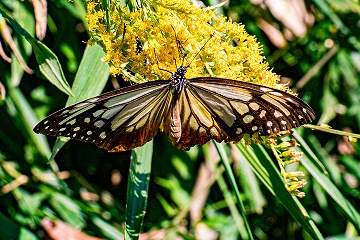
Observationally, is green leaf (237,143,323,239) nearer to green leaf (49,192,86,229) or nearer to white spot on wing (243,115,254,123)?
white spot on wing (243,115,254,123)

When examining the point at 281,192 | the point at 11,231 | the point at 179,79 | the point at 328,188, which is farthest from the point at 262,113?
the point at 11,231

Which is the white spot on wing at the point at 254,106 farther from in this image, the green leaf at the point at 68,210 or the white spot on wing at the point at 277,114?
the green leaf at the point at 68,210

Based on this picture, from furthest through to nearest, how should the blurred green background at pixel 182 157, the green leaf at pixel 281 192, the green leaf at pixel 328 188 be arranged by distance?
1. the blurred green background at pixel 182 157
2. the green leaf at pixel 328 188
3. the green leaf at pixel 281 192

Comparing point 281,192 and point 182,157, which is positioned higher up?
point 182,157

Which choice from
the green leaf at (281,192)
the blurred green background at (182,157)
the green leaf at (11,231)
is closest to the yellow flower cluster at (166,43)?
the green leaf at (281,192)

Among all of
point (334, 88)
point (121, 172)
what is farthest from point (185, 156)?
point (334, 88)

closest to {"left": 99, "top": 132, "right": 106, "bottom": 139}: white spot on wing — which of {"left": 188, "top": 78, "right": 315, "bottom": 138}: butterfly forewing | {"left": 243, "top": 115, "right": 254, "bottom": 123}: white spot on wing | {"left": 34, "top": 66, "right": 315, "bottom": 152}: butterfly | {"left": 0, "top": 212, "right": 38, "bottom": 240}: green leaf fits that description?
{"left": 34, "top": 66, "right": 315, "bottom": 152}: butterfly

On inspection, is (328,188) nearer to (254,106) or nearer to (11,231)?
(254,106)
